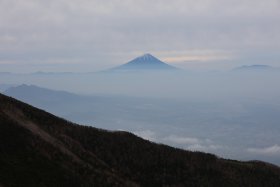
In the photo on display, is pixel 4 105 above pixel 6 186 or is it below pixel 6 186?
above

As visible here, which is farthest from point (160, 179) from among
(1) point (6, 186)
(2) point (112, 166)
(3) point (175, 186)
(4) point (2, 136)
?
(1) point (6, 186)

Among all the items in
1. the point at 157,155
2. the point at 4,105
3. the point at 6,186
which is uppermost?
the point at 4,105

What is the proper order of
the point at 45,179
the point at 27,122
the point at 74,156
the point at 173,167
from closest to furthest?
the point at 45,179 → the point at 74,156 → the point at 27,122 → the point at 173,167

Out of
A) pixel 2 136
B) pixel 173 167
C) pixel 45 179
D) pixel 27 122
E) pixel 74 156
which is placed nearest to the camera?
pixel 45 179

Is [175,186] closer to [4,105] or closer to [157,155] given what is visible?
[157,155]

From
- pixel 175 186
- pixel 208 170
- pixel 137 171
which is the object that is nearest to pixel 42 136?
pixel 137 171

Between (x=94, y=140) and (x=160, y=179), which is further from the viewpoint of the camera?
(x=94, y=140)
